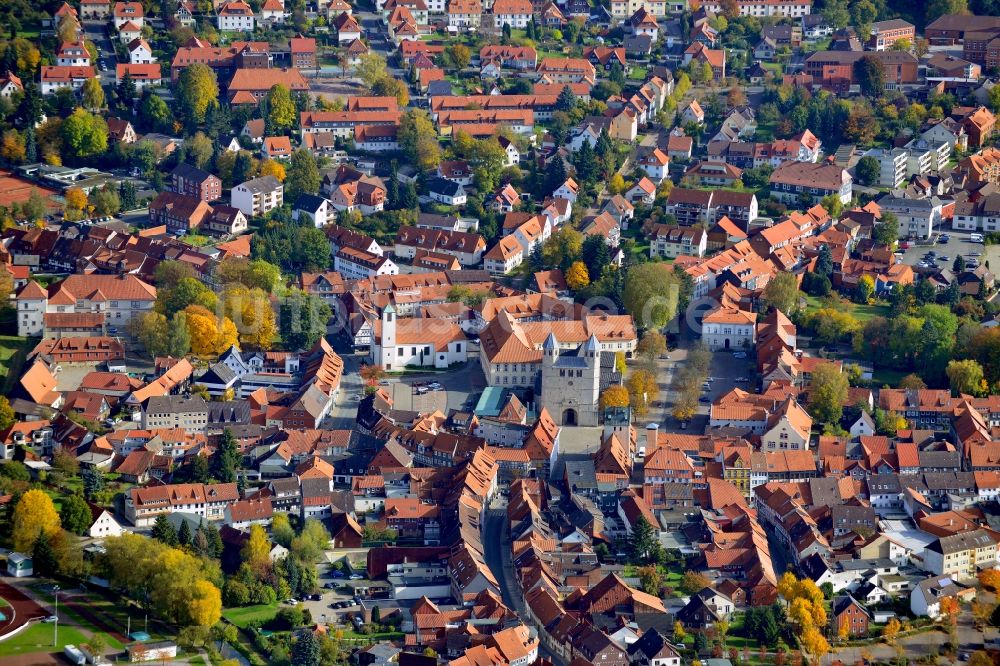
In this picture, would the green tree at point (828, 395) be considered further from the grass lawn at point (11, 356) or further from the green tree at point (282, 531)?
the grass lawn at point (11, 356)

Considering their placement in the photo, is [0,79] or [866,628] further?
[0,79]

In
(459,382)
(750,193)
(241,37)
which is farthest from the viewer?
(241,37)

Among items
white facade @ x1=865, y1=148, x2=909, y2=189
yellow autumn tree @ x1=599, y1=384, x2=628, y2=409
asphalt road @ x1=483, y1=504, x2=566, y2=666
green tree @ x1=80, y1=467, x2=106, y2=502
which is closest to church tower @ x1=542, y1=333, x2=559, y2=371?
yellow autumn tree @ x1=599, y1=384, x2=628, y2=409

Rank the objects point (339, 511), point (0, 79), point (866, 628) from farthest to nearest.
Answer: point (0, 79) < point (339, 511) < point (866, 628)

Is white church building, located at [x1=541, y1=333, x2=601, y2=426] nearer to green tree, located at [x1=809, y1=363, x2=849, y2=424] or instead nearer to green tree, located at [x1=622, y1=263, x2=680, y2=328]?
green tree, located at [x1=622, y1=263, x2=680, y2=328]

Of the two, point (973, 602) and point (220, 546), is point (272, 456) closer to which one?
point (220, 546)

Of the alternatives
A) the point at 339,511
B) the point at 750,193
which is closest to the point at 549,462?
the point at 339,511

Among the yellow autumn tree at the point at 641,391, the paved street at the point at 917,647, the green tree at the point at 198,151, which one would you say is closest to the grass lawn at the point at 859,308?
the yellow autumn tree at the point at 641,391
